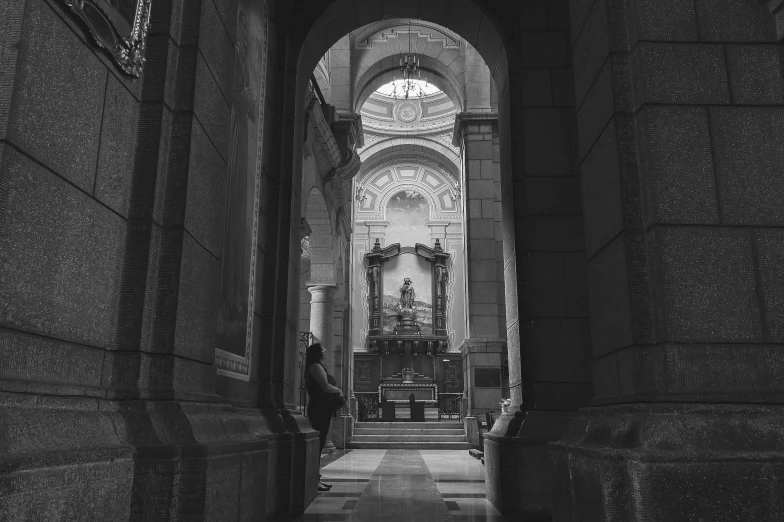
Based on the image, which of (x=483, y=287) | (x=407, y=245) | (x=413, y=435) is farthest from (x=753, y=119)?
(x=407, y=245)

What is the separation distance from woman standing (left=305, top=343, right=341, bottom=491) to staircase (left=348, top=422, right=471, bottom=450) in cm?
708

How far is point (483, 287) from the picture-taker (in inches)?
490

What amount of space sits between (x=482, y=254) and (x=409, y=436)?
4368mm

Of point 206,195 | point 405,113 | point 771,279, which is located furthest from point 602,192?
point 405,113

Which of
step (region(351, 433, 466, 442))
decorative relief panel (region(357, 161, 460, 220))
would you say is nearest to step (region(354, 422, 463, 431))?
step (region(351, 433, 466, 442))

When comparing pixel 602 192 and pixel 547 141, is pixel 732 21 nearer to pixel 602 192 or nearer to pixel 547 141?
pixel 602 192

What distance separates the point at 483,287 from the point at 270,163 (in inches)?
324

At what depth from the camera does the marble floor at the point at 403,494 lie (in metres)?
4.19

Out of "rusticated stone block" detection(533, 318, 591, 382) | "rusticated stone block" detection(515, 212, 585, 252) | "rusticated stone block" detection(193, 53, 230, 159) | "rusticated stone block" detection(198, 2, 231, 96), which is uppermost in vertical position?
"rusticated stone block" detection(198, 2, 231, 96)

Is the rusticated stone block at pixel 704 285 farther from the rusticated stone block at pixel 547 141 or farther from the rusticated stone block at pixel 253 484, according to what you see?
the rusticated stone block at pixel 547 141

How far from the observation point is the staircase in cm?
1281

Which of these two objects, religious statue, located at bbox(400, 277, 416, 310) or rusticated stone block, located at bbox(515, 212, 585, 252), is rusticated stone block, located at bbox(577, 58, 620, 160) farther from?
religious statue, located at bbox(400, 277, 416, 310)

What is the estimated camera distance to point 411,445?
42.5 feet

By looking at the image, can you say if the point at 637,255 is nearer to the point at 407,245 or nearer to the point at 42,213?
the point at 42,213
